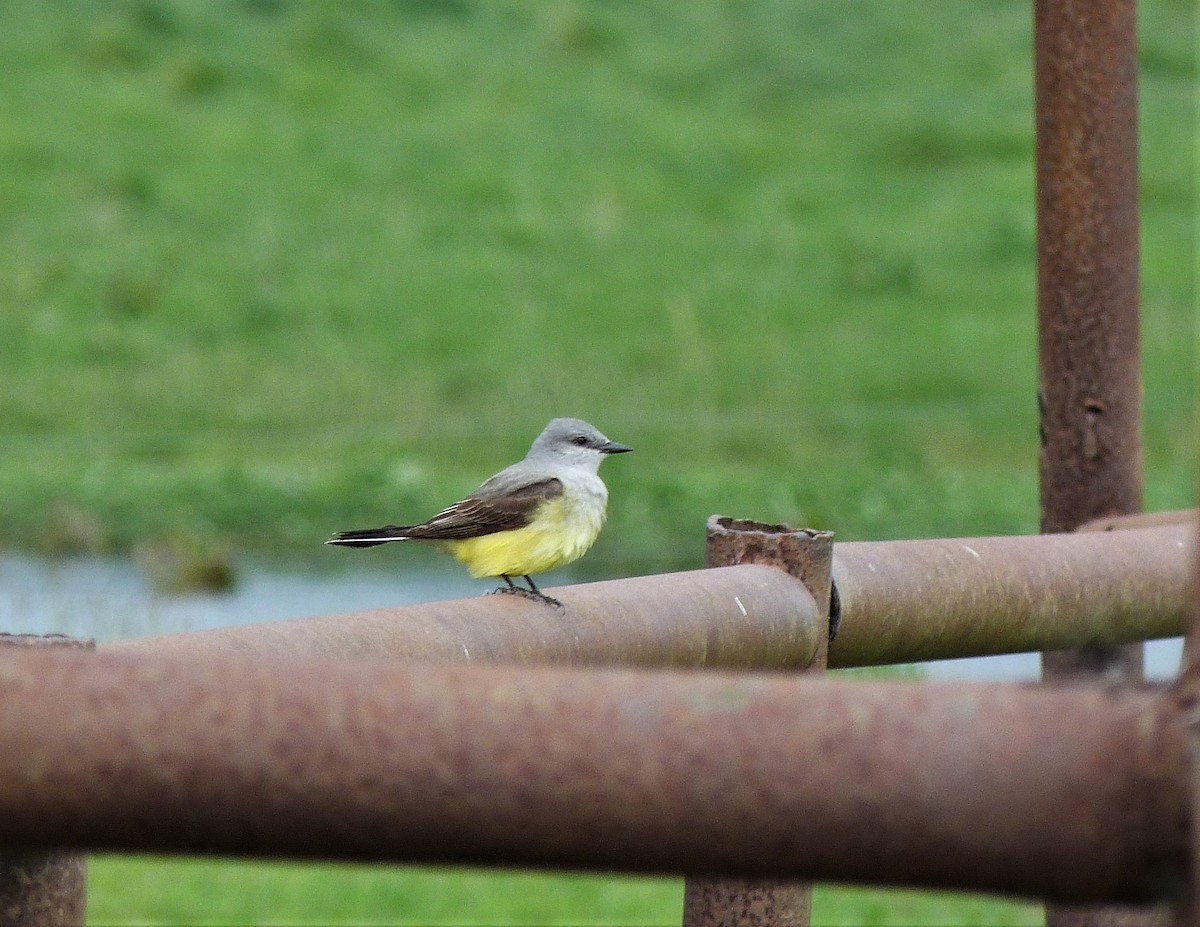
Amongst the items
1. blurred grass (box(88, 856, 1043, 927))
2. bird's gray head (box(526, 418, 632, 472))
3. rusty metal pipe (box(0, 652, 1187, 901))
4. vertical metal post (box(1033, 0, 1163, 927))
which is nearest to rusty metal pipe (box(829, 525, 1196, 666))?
vertical metal post (box(1033, 0, 1163, 927))

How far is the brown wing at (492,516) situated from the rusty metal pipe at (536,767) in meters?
2.61

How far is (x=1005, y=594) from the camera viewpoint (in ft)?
9.12

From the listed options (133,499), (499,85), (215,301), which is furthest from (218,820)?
(499,85)

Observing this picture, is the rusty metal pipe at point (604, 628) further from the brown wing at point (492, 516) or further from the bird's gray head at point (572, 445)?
the bird's gray head at point (572, 445)

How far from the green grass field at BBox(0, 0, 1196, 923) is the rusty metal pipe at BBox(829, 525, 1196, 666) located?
6012 millimetres

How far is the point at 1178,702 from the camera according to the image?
3.40 feet

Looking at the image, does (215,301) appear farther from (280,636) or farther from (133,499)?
(280,636)

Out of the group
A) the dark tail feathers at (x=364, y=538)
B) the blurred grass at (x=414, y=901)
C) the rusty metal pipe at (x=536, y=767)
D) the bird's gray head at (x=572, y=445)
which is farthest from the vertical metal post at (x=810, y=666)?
the blurred grass at (x=414, y=901)

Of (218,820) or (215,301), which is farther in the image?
(215,301)

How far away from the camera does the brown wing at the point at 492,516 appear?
3.74 m

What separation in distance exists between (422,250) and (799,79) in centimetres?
478

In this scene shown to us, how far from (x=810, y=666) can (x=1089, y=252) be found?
1.96 meters

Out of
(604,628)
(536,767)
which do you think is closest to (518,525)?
(604,628)

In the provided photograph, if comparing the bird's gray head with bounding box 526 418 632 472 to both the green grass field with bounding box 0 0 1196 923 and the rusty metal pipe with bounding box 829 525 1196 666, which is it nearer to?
the rusty metal pipe with bounding box 829 525 1196 666
